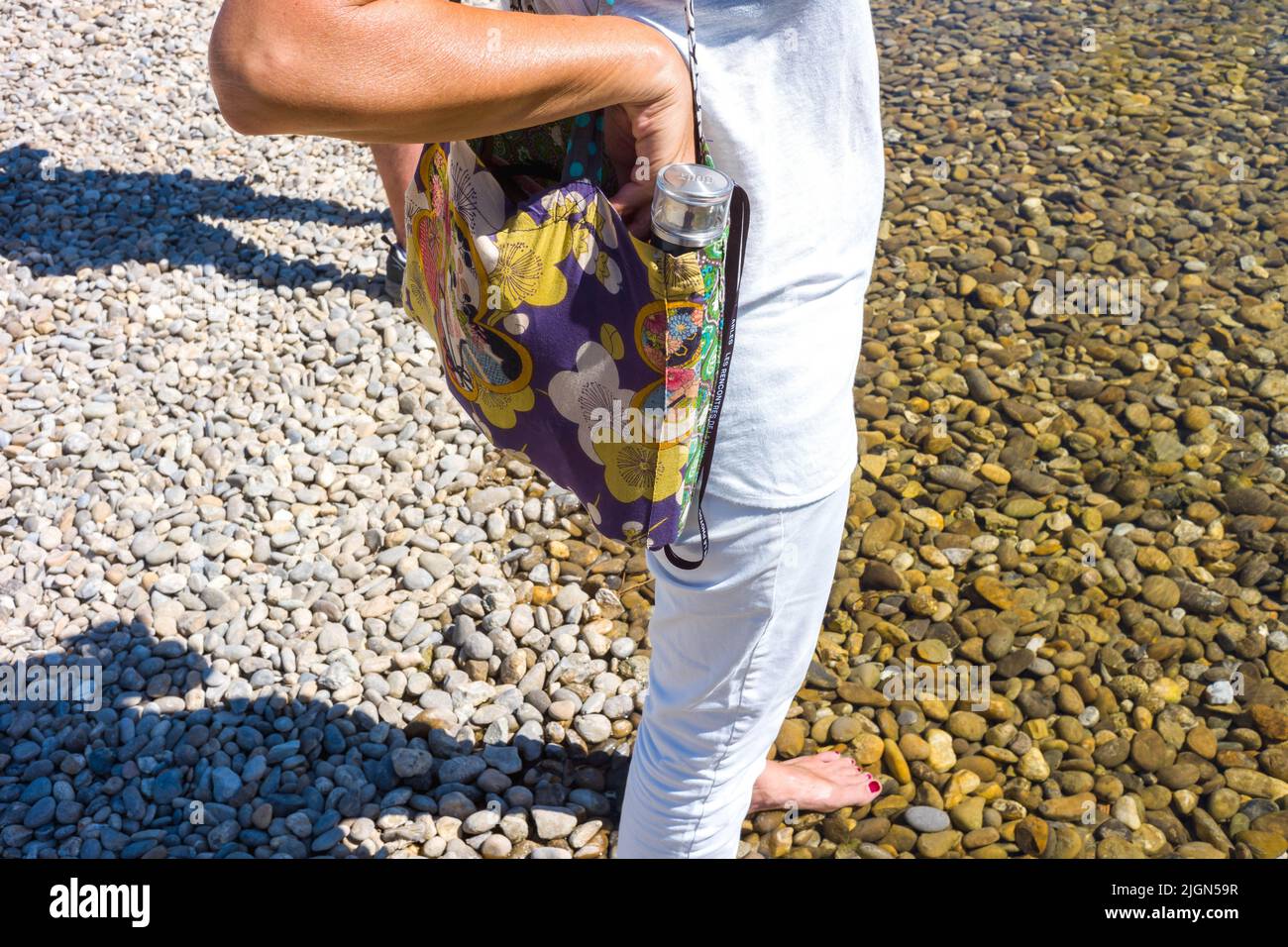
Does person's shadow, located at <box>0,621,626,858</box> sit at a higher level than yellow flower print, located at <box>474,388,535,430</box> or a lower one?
lower

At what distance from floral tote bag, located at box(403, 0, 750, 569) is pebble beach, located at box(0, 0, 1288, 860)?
1.54 metres

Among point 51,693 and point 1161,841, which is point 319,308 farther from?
point 1161,841

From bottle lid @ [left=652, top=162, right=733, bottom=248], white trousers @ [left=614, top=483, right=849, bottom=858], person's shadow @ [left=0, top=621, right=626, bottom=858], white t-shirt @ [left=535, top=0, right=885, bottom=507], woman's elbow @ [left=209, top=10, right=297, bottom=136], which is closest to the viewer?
woman's elbow @ [left=209, top=10, right=297, bottom=136]

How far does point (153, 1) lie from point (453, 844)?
6.29m

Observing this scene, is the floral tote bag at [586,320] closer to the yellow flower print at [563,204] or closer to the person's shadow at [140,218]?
the yellow flower print at [563,204]

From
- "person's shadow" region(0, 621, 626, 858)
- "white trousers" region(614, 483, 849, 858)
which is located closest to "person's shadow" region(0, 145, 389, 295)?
"person's shadow" region(0, 621, 626, 858)

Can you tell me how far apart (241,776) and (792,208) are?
7.24 feet

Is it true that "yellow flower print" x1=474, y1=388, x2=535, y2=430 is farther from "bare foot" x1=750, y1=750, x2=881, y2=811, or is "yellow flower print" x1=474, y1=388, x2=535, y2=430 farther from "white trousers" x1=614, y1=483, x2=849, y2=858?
"bare foot" x1=750, y1=750, x2=881, y2=811

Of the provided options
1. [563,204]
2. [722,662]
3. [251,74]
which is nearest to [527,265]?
[563,204]

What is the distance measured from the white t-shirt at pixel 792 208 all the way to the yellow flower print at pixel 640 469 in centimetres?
11

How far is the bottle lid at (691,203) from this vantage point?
1.22 metres

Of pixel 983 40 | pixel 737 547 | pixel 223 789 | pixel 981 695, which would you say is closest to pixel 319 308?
pixel 223 789

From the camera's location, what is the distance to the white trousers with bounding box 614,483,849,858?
63.7 inches

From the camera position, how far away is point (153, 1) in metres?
6.83
